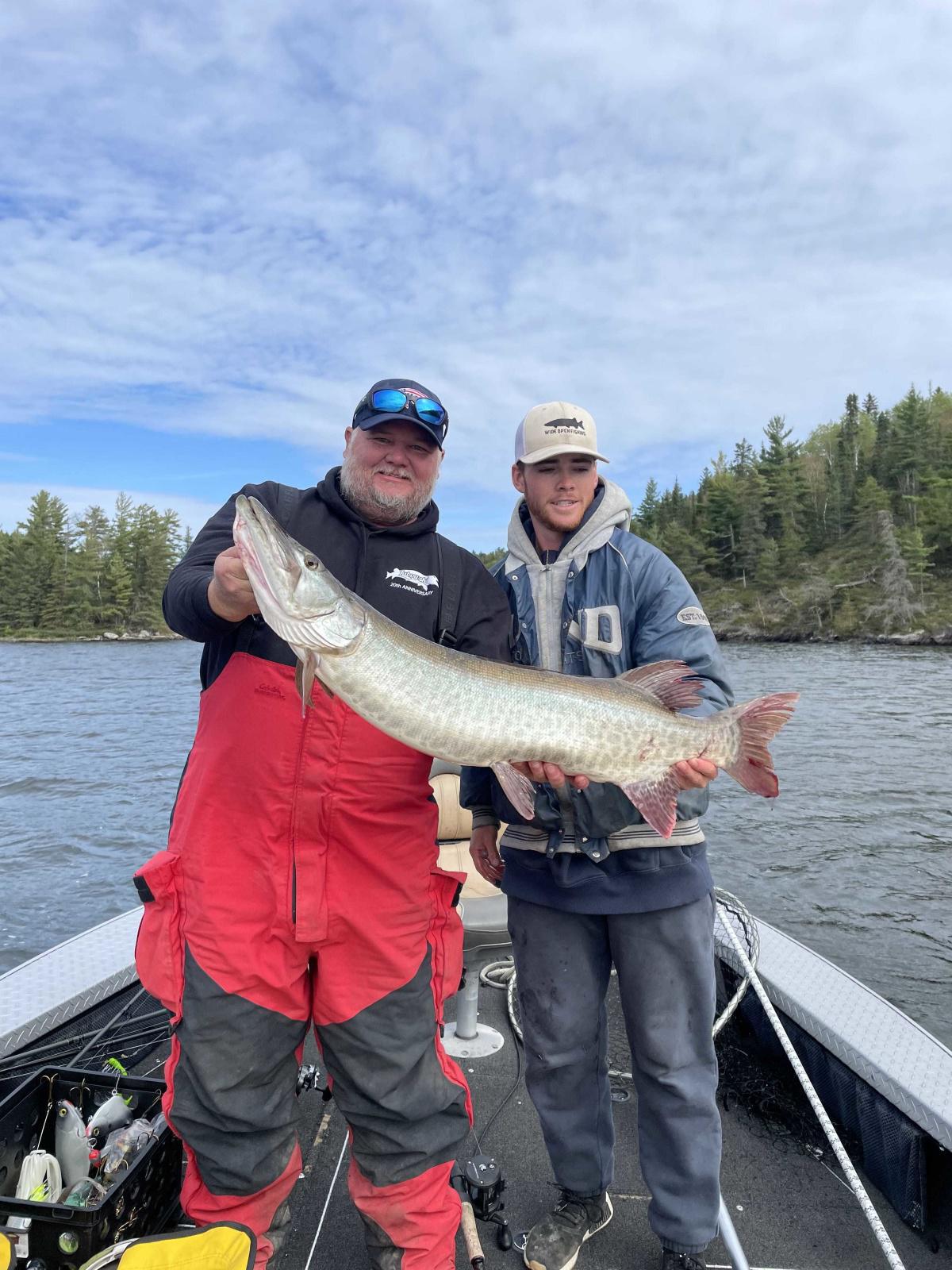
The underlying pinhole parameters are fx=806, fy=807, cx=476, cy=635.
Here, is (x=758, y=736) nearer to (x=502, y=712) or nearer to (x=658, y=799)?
(x=658, y=799)

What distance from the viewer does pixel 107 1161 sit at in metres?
2.78

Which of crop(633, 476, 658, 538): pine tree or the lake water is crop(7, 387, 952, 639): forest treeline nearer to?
crop(633, 476, 658, 538): pine tree

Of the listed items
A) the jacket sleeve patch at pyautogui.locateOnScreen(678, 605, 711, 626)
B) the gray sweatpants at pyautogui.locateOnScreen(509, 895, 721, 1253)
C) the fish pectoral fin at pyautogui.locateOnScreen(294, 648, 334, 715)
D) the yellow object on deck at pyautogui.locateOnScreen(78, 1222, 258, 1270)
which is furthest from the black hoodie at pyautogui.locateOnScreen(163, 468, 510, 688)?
the yellow object on deck at pyautogui.locateOnScreen(78, 1222, 258, 1270)

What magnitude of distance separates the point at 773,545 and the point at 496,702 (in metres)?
75.7

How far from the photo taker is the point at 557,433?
115 inches

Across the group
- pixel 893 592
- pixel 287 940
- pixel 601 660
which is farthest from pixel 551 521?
pixel 893 592

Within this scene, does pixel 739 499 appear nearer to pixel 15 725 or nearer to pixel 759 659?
pixel 759 659

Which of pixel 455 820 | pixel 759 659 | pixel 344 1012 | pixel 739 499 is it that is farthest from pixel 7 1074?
pixel 739 499

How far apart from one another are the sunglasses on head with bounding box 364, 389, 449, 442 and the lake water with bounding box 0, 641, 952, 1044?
23.5ft

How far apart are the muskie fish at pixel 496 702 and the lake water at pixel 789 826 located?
6143 millimetres

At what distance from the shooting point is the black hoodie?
2748mm

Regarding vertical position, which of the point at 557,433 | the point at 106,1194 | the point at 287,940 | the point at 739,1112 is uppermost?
the point at 557,433

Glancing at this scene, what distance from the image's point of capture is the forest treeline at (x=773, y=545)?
200 ft

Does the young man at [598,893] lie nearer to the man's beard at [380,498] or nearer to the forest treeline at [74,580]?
the man's beard at [380,498]
